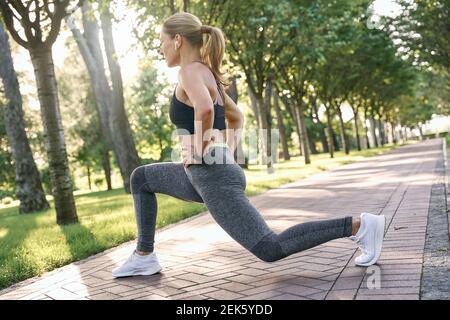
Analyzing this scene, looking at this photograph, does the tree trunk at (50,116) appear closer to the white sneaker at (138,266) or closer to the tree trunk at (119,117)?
the white sneaker at (138,266)

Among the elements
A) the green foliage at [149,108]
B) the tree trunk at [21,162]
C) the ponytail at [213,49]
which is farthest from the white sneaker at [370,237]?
the green foliage at [149,108]

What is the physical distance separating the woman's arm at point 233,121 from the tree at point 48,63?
5.61 metres

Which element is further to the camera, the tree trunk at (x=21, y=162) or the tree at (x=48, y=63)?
the tree trunk at (x=21, y=162)

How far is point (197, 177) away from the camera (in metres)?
3.67

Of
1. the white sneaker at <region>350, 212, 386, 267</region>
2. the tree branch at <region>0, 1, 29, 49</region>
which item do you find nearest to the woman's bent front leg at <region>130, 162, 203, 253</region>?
the white sneaker at <region>350, 212, 386, 267</region>

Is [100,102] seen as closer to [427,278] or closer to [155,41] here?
[155,41]

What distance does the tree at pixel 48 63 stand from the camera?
8617 mm

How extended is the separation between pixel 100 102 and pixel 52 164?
36.4 ft

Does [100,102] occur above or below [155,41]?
below

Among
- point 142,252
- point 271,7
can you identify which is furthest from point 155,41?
point 142,252

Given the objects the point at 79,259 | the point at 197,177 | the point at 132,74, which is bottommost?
the point at 79,259

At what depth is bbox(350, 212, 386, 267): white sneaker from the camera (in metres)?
3.72

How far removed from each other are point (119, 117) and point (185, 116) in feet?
48.1

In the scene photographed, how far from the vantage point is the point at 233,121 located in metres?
4.05
